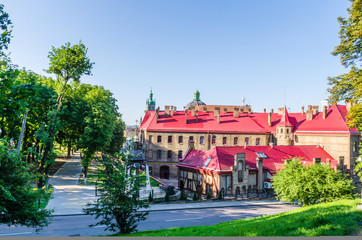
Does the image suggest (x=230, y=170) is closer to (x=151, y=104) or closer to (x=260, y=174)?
(x=260, y=174)

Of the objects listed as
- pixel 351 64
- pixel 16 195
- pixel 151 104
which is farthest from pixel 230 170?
pixel 151 104

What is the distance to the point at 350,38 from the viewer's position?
663 inches

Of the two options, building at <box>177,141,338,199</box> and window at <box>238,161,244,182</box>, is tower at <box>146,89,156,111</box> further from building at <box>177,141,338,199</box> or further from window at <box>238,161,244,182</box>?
window at <box>238,161,244,182</box>

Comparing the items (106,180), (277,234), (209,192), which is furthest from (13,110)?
(209,192)

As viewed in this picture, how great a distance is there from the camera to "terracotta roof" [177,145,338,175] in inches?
1261

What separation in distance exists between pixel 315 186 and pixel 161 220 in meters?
12.2

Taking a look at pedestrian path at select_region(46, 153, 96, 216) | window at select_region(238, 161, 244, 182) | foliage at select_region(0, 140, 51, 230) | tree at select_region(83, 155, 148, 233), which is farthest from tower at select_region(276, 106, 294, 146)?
foliage at select_region(0, 140, 51, 230)

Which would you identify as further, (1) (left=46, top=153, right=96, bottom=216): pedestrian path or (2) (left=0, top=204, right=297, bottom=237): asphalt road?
(1) (left=46, top=153, right=96, bottom=216): pedestrian path

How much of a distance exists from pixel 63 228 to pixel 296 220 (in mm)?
15539

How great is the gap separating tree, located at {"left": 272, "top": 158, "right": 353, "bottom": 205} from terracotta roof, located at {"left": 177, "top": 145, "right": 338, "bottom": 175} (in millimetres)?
Result: 10039

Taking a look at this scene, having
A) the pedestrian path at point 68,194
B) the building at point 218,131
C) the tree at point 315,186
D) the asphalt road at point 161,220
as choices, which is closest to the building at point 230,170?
the asphalt road at point 161,220

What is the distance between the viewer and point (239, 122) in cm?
5297

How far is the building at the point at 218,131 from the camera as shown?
4725 centimetres

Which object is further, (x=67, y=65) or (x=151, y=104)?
(x=151, y=104)
